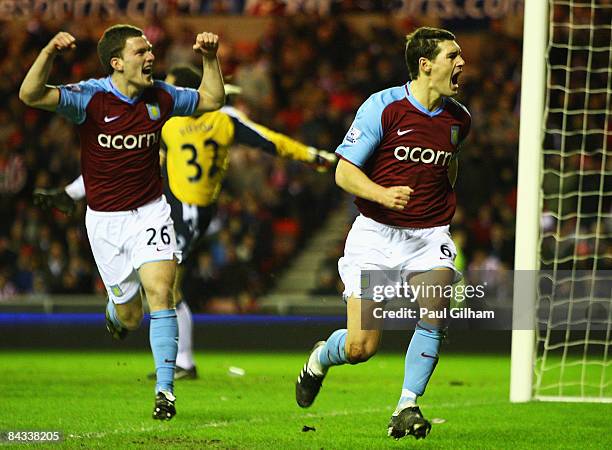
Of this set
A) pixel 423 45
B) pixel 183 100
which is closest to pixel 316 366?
pixel 183 100

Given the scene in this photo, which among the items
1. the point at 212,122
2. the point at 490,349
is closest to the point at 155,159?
the point at 212,122

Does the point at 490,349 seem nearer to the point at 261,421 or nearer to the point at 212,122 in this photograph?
the point at 212,122

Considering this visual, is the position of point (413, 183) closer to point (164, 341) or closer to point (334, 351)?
point (334, 351)

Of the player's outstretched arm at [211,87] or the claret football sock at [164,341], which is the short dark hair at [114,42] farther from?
the claret football sock at [164,341]

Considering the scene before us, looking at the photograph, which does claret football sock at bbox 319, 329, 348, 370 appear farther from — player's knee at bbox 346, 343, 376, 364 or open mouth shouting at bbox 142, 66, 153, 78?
open mouth shouting at bbox 142, 66, 153, 78

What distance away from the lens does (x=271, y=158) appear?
55.9 ft

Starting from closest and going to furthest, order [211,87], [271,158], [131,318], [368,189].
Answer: [368,189], [211,87], [131,318], [271,158]

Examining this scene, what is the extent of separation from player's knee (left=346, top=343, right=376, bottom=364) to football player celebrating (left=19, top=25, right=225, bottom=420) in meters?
1.06

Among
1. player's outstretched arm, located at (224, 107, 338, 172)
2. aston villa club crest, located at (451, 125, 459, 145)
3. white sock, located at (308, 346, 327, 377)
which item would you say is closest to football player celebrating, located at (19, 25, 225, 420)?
white sock, located at (308, 346, 327, 377)

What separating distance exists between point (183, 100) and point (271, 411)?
208 cm

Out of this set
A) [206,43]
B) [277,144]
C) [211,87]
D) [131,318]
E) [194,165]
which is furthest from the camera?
[194,165]

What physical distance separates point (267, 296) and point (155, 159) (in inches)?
338

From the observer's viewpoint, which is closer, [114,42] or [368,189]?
[368,189]

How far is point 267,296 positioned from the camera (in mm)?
15594
